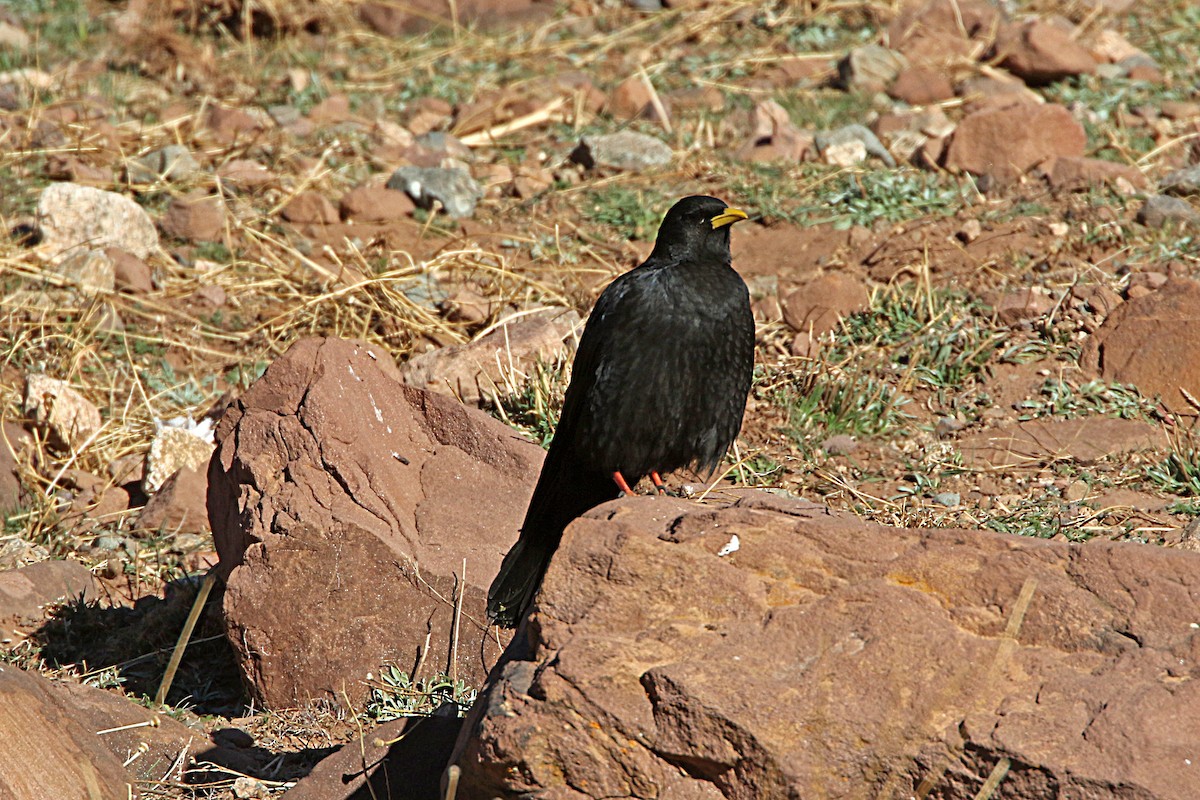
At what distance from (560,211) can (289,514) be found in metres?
4.53

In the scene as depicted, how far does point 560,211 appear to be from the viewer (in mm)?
8602

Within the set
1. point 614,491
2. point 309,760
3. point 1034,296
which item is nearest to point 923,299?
point 1034,296

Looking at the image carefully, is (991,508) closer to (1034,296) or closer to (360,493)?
(1034,296)

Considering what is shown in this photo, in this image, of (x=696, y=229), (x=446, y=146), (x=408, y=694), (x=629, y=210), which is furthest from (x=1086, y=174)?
(x=408, y=694)

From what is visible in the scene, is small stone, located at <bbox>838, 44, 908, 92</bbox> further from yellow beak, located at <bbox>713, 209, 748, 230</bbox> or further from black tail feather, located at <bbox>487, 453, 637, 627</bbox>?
black tail feather, located at <bbox>487, 453, 637, 627</bbox>

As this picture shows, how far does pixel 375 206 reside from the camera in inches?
337

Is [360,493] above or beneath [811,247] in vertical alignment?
above

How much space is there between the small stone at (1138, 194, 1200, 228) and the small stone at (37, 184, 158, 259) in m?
5.54

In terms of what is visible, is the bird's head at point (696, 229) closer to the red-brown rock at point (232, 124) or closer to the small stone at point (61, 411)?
the small stone at point (61, 411)

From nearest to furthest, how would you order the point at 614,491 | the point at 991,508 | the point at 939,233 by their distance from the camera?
the point at 614,491
the point at 991,508
the point at 939,233

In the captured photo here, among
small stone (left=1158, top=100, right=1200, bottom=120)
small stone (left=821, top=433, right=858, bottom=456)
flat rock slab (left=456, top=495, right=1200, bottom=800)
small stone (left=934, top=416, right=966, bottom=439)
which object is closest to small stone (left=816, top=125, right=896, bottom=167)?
small stone (left=1158, top=100, right=1200, bottom=120)

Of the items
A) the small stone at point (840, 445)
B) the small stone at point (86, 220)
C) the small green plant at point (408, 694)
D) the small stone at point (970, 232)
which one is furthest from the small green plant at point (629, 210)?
the small green plant at point (408, 694)

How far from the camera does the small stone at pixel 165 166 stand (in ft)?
29.2

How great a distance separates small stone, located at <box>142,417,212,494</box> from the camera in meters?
6.23
